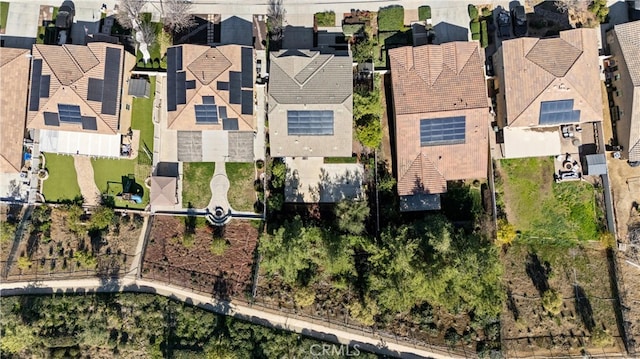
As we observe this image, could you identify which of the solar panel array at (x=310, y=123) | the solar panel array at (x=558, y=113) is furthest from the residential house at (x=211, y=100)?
the solar panel array at (x=558, y=113)

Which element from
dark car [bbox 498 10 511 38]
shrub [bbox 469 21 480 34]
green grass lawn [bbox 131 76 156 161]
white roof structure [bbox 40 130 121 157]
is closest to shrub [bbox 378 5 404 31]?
shrub [bbox 469 21 480 34]

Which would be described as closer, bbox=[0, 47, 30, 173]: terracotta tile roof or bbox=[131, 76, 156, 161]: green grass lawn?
bbox=[0, 47, 30, 173]: terracotta tile roof

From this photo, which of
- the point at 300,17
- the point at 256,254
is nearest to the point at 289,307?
the point at 256,254

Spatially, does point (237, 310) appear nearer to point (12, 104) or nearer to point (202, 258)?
point (202, 258)

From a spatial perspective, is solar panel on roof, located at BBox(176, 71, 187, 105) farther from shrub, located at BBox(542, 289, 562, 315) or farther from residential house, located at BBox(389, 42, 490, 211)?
shrub, located at BBox(542, 289, 562, 315)

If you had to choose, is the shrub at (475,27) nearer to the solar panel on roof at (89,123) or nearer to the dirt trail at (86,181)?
the solar panel on roof at (89,123)

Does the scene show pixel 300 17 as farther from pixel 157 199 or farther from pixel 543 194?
pixel 543 194
